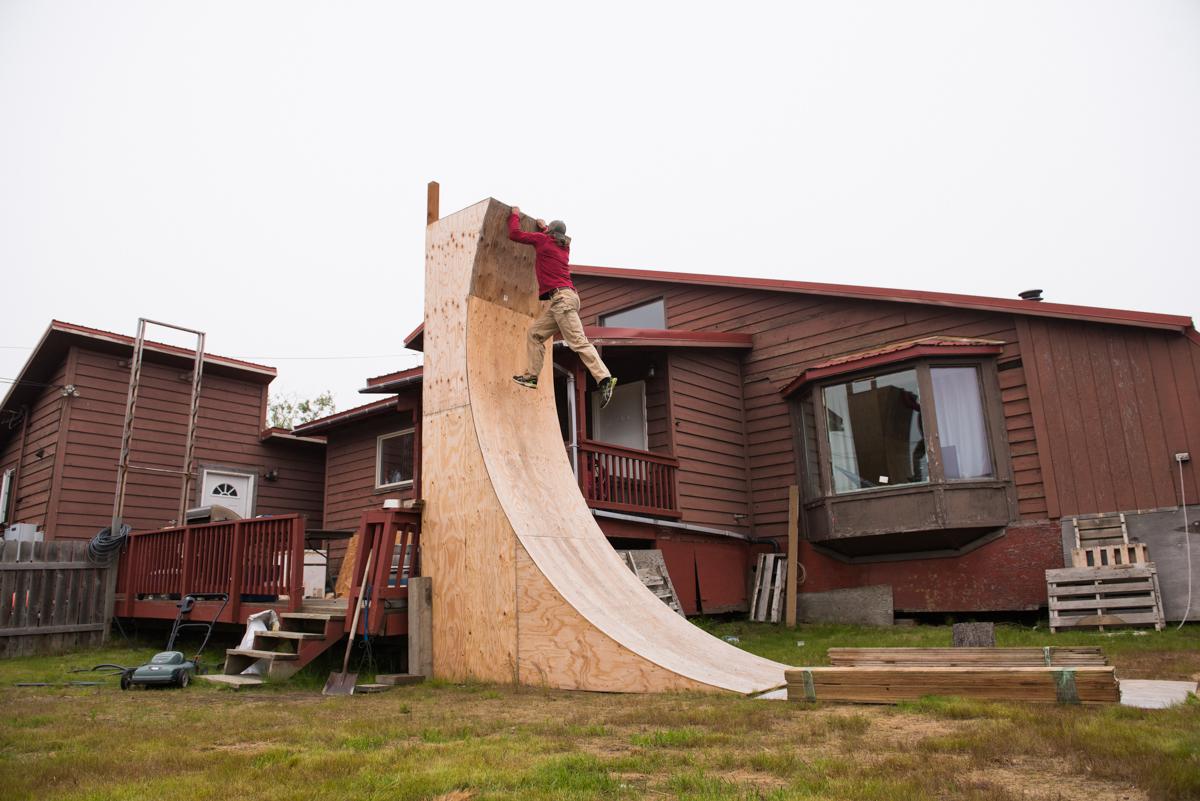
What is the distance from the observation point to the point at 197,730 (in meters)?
4.14

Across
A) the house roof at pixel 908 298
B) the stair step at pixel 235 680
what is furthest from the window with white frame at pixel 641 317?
the stair step at pixel 235 680

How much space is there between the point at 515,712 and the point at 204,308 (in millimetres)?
74464

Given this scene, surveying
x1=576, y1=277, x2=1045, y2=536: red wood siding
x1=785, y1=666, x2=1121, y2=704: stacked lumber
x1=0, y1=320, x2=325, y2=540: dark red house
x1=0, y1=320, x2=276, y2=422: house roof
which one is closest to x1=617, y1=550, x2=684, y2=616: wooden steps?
x1=576, y1=277, x2=1045, y2=536: red wood siding

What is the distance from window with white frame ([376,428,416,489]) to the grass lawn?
33.6 feet

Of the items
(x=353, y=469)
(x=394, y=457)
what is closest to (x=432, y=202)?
(x=394, y=457)

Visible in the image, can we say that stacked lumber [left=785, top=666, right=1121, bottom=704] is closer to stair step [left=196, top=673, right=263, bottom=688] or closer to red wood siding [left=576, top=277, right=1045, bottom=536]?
stair step [left=196, top=673, right=263, bottom=688]

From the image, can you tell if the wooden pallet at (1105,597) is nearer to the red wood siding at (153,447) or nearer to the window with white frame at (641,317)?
the window with white frame at (641,317)

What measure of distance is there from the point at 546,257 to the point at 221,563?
5.25 m

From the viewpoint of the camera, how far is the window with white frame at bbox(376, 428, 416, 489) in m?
15.5

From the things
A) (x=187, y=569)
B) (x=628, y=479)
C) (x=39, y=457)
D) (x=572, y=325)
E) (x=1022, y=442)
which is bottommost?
(x=187, y=569)

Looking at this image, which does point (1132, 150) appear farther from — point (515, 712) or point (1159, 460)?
point (515, 712)

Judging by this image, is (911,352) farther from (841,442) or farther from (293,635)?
(293,635)

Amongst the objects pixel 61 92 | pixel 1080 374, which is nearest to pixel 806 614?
pixel 1080 374

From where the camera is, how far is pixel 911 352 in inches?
450
